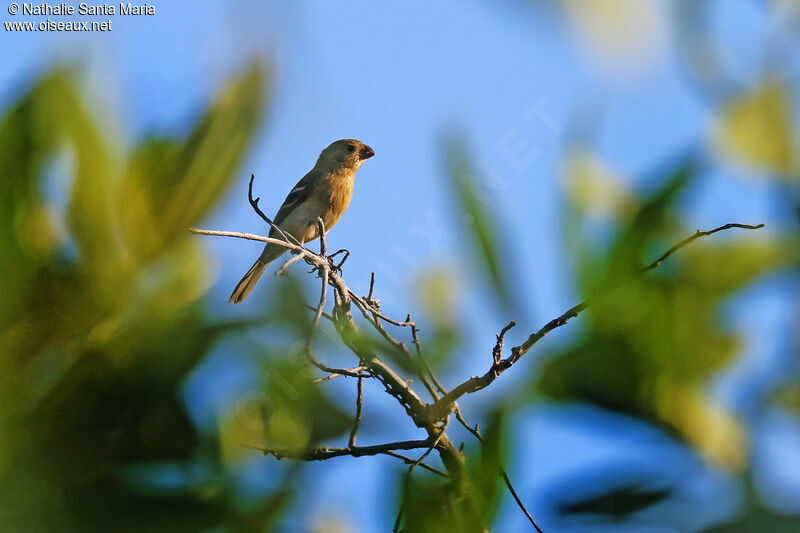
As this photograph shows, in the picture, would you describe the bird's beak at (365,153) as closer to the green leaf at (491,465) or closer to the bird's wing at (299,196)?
the bird's wing at (299,196)

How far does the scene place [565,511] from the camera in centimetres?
44

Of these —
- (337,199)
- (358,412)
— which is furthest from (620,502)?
(337,199)

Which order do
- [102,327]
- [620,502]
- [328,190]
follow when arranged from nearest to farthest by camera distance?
[620,502] → [102,327] → [328,190]

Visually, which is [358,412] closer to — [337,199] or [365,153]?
[337,199]

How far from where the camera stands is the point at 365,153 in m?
5.95

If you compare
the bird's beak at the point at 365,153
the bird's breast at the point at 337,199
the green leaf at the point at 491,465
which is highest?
the bird's beak at the point at 365,153

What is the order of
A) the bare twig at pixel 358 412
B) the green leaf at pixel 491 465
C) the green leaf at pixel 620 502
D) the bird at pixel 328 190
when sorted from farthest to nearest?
the bird at pixel 328 190 → the bare twig at pixel 358 412 → the green leaf at pixel 491 465 → the green leaf at pixel 620 502

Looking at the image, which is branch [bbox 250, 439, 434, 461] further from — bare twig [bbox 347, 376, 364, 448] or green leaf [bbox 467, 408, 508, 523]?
green leaf [bbox 467, 408, 508, 523]

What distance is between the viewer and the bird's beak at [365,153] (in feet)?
19.4

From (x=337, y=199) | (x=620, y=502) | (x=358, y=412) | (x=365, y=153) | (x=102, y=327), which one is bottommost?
(x=620, y=502)

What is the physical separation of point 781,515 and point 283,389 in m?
0.33

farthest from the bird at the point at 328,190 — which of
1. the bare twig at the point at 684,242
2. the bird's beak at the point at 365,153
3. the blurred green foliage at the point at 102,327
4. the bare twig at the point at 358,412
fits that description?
the bare twig at the point at 684,242

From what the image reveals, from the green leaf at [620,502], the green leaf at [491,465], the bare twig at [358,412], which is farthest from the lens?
the bare twig at [358,412]

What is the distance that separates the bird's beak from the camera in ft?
19.4
